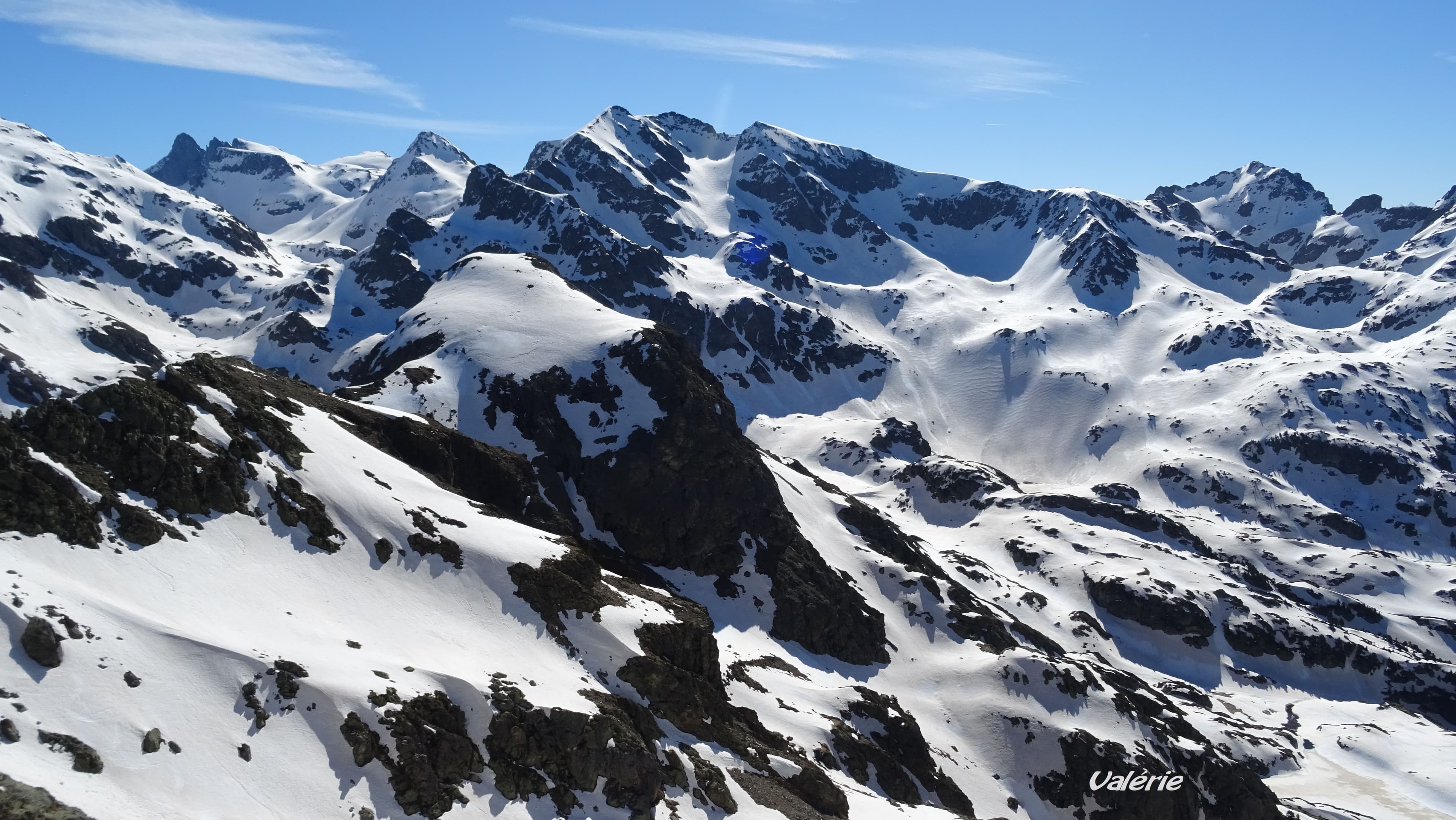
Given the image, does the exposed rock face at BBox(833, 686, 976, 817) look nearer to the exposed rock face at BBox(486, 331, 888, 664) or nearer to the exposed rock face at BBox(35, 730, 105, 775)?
the exposed rock face at BBox(486, 331, 888, 664)

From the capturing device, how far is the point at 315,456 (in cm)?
5931

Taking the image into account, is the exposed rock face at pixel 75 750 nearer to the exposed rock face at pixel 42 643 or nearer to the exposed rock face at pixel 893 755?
the exposed rock face at pixel 42 643

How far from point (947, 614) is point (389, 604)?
7700cm

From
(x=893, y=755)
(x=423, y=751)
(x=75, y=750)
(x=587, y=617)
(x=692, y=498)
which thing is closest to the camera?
(x=75, y=750)

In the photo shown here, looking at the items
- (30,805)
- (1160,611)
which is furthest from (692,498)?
(1160,611)

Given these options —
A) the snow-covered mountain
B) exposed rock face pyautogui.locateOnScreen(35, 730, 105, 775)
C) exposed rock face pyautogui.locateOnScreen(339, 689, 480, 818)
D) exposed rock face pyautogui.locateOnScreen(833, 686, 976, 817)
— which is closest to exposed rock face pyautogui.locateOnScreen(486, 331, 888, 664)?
the snow-covered mountain

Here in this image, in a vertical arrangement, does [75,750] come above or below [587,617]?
below
